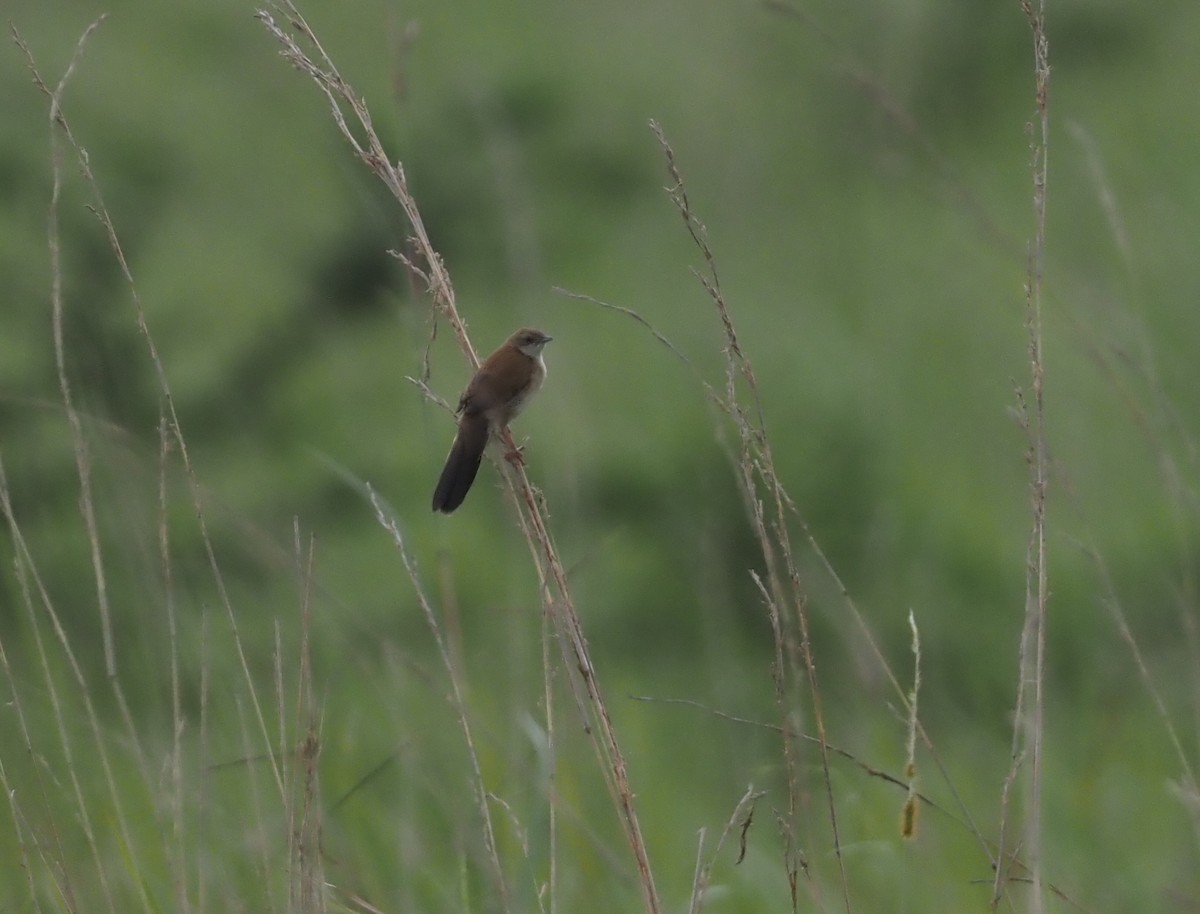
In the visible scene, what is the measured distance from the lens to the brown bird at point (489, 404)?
2428 mm

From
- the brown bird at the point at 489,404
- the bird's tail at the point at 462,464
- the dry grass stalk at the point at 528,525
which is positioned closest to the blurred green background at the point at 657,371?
the brown bird at the point at 489,404

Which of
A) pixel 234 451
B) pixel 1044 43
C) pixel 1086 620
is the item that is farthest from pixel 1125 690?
pixel 1044 43

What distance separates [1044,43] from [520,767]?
3.42 ft

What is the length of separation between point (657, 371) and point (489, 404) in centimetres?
239

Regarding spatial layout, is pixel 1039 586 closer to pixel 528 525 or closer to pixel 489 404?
pixel 528 525

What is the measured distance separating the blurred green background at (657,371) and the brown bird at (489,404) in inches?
6.7

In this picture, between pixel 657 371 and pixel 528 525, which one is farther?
pixel 657 371

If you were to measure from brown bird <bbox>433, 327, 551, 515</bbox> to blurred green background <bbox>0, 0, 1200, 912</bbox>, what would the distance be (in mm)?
170

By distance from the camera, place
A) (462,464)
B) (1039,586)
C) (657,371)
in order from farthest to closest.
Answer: (657,371)
(462,464)
(1039,586)

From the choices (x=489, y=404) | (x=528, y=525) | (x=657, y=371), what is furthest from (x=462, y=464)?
(x=657, y=371)

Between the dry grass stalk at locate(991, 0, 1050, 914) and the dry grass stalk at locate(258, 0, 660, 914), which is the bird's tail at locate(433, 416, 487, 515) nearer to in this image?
the dry grass stalk at locate(258, 0, 660, 914)

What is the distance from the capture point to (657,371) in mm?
4879

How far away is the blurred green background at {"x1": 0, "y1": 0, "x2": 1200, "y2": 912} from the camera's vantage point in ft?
11.3

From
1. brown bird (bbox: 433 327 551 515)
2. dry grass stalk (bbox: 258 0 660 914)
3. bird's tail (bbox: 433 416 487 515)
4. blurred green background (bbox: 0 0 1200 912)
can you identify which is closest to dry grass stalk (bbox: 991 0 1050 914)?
dry grass stalk (bbox: 258 0 660 914)
